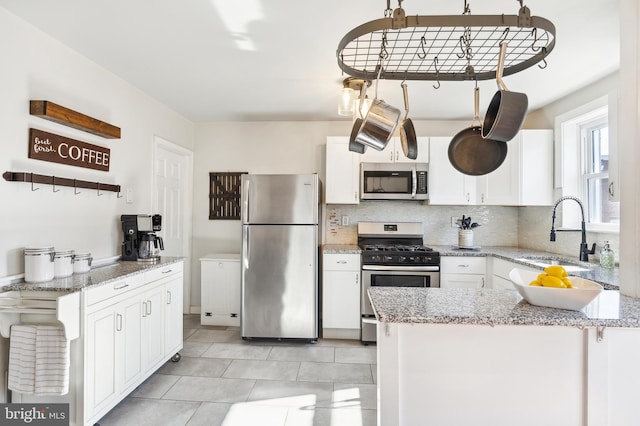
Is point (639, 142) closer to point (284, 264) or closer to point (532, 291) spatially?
point (532, 291)

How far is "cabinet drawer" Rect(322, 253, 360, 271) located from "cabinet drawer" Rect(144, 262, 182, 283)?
1.40 meters

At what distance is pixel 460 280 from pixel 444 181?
109 centimetres

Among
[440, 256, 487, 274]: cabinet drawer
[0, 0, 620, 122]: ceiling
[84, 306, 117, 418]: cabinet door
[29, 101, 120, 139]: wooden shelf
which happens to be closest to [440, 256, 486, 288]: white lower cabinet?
[440, 256, 487, 274]: cabinet drawer

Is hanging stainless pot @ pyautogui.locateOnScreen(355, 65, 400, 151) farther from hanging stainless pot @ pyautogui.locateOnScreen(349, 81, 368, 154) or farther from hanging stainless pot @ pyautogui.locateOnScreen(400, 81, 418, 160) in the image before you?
hanging stainless pot @ pyautogui.locateOnScreen(400, 81, 418, 160)

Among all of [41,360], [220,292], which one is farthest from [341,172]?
[41,360]

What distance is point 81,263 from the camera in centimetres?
229

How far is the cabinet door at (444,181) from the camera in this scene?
3.83 metres

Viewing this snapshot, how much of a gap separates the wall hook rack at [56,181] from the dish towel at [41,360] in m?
0.83

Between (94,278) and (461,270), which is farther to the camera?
(461,270)

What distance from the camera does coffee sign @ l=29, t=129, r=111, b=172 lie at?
6.98ft

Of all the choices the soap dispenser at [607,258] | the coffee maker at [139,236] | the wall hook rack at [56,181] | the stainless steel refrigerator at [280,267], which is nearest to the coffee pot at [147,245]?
the coffee maker at [139,236]

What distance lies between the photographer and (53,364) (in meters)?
1.78

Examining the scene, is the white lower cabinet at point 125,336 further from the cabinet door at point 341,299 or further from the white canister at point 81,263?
the cabinet door at point 341,299

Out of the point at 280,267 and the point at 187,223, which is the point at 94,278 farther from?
the point at 187,223
